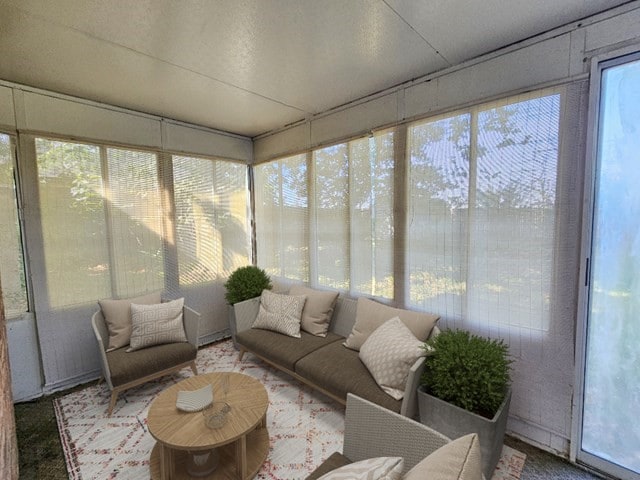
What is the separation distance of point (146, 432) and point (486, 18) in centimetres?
339

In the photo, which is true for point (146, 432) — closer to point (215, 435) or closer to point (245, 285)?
point (215, 435)

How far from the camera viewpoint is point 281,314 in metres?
2.78

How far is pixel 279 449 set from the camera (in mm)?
1840

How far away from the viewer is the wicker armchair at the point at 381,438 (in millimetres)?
1118

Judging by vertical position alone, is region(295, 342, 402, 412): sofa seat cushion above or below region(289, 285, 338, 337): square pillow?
below

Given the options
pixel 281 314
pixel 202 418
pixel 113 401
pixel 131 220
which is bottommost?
pixel 113 401

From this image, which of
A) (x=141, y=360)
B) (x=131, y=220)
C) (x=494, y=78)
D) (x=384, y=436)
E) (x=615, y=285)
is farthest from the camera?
(x=131, y=220)

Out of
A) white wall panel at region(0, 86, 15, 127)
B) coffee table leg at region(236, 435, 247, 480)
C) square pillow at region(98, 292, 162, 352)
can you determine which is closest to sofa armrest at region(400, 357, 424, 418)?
coffee table leg at region(236, 435, 247, 480)

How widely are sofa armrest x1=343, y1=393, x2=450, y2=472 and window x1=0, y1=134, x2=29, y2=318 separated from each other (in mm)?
2857

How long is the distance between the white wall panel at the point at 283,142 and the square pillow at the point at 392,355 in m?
2.14

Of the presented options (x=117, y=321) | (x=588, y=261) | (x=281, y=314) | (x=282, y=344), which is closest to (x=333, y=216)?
(x=281, y=314)

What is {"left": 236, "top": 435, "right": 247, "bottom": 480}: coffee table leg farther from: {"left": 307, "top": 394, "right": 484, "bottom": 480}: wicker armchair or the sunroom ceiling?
the sunroom ceiling

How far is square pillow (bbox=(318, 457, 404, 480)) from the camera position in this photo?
0.87 m

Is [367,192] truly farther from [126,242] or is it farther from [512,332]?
[126,242]
